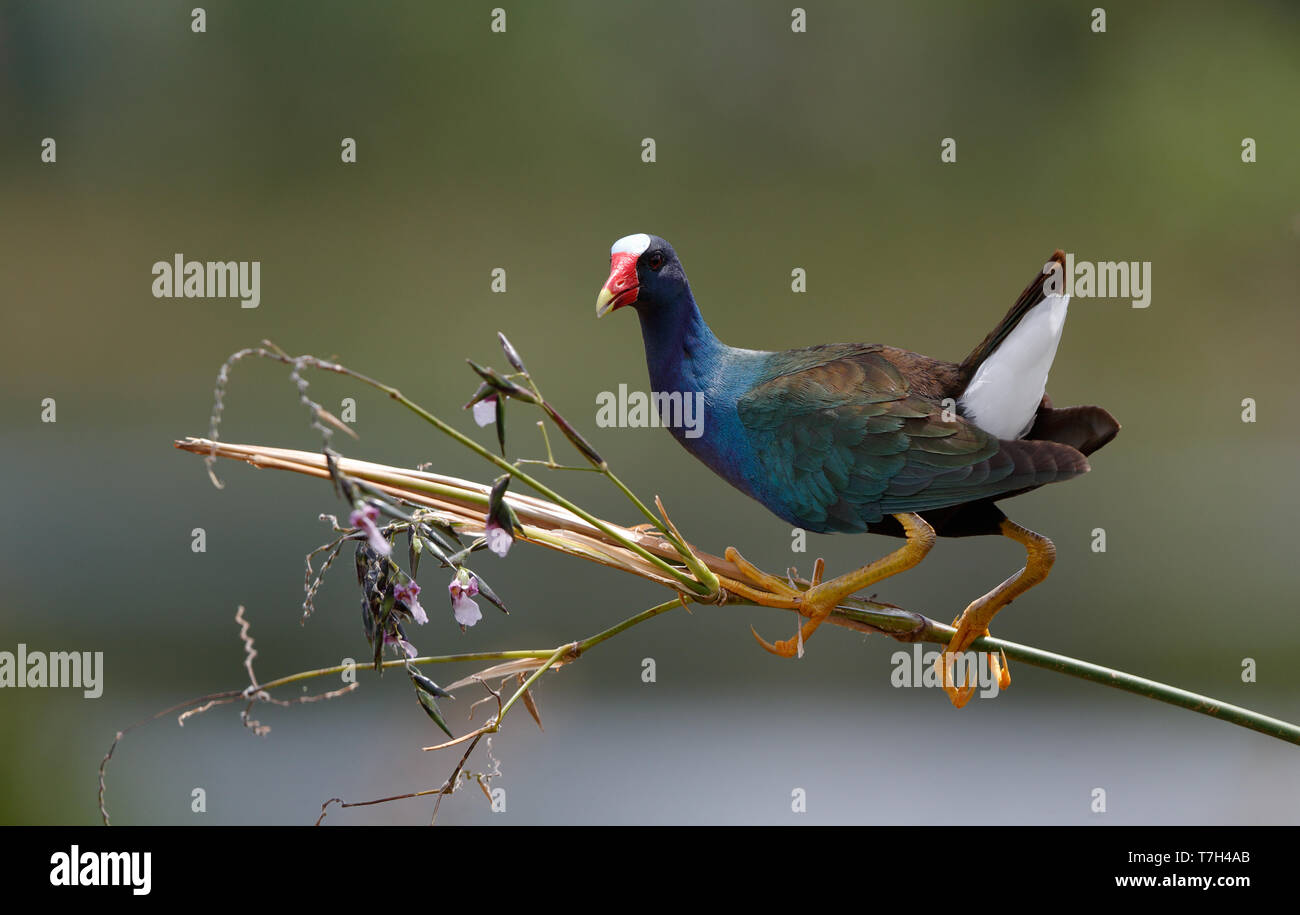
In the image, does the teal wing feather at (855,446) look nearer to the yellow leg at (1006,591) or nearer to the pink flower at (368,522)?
the yellow leg at (1006,591)

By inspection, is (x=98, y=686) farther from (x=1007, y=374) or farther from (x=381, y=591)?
(x=1007, y=374)

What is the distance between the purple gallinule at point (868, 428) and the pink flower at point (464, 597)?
6.7 inches

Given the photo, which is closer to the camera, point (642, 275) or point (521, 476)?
point (521, 476)

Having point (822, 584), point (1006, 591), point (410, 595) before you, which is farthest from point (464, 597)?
point (1006, 591)

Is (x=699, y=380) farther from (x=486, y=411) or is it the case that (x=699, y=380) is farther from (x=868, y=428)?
(x=486, y=411)

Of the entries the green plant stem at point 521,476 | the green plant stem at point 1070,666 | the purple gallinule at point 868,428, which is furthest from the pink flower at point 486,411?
the green plant stem at point 1070,666

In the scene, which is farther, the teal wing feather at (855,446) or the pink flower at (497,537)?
the teal wing feather at (855,446)

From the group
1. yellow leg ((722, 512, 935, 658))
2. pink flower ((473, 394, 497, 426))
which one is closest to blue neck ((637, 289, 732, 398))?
yellow leg ((722, 512, 935, 658))

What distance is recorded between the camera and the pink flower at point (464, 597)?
1.66ft

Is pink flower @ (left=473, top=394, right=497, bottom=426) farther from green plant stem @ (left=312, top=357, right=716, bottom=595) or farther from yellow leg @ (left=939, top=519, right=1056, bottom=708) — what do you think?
yellow leg @ (left=939, top=519, right=1056, bottom=708)

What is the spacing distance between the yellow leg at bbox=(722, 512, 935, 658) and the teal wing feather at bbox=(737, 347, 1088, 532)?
0.02m

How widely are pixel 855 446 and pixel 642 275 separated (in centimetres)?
17

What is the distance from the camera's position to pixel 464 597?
0.51 meters

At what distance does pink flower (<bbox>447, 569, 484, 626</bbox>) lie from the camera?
51 centimetres
